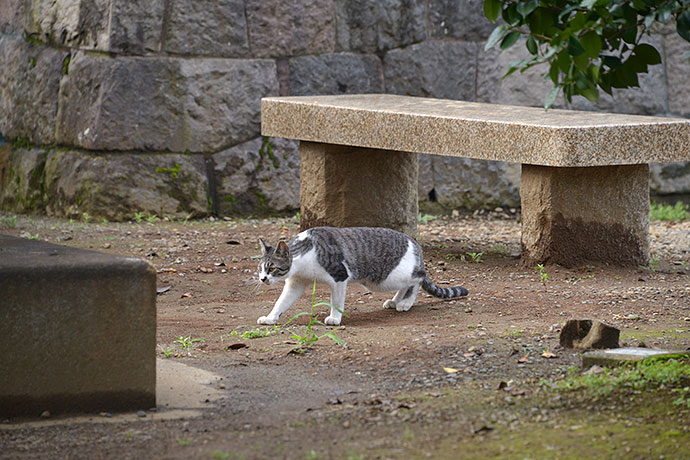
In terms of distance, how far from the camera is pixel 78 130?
7.74m

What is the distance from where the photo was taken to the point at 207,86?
7.79m

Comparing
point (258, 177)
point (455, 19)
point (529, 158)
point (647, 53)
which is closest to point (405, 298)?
point (529, 158)

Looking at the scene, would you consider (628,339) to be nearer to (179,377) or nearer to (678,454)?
(678,454)

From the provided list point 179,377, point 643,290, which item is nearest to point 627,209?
point 643,290

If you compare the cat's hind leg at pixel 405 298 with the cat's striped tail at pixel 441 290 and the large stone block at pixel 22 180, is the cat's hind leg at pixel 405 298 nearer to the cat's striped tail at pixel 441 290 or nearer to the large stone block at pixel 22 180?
the cat's striped tail at pixel 441 290

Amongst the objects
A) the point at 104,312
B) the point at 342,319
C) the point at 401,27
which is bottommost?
the point at 342,319

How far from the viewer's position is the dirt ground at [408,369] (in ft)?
9.18

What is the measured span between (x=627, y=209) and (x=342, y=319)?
1.92 m

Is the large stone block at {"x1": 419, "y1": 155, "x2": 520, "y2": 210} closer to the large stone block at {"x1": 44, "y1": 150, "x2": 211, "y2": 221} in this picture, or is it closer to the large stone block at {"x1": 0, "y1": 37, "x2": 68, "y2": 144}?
the large stone block at {"x1": 44, "y1": 150, "x2": 211, "y2": 221}

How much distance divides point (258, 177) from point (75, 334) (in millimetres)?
5060

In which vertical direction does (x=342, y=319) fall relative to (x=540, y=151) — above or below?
below

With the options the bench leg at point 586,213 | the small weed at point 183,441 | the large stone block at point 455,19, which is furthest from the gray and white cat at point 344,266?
the large stone block at point 455,19

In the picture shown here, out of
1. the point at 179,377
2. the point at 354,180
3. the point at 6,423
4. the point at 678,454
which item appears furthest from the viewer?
the point at 354,180

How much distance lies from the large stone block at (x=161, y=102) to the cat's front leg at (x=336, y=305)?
3.41 metres
